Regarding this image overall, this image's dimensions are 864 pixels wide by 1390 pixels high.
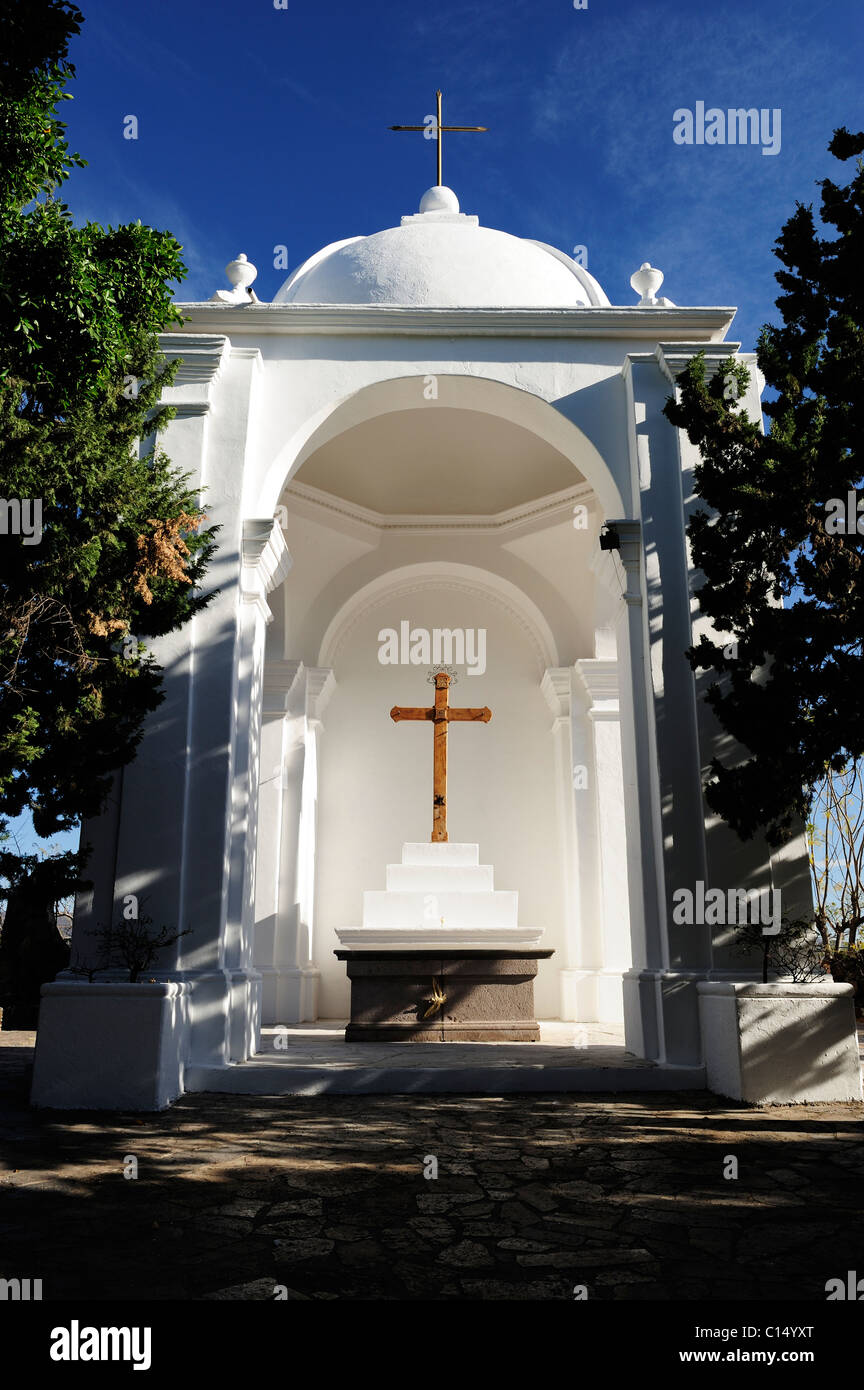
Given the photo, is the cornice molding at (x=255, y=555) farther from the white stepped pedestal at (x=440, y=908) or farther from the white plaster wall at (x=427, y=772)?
the white plaster wall at (x=427, y=772)

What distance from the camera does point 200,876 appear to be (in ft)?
24.1

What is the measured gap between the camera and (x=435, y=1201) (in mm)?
4055

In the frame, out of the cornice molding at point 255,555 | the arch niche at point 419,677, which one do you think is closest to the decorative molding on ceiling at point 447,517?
the arch niche at point 419,677

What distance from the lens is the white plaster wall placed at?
1266 centimetres

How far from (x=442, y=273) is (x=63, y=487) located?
21.0ft

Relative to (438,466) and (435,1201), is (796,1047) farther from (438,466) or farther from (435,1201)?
(438,466)

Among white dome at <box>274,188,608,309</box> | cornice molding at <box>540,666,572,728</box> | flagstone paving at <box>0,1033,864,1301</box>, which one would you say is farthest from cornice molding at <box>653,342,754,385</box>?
flagstone paving at <box>0,1033,864,1301</box>

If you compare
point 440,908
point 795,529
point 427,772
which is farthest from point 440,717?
point 795,529

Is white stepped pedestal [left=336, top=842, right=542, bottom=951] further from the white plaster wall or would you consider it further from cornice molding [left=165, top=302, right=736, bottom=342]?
cornice molding [left=165, top=302, right=736, bottom=342]

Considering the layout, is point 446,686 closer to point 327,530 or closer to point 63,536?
point 327,530

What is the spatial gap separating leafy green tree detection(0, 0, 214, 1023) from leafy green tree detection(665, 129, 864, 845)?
3434 mm

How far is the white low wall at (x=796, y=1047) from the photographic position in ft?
20.2
